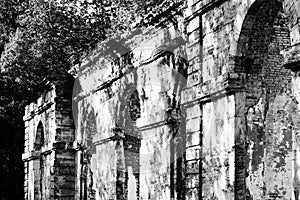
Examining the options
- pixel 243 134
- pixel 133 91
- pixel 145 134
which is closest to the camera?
pixel 243 134

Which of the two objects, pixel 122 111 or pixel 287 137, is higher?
pixel 122 111

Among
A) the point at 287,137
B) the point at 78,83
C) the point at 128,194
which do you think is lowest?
the point at 128,194

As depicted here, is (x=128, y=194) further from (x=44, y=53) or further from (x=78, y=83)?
(x=44, y=53)

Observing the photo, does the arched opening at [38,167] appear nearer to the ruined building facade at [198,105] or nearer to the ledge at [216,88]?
the ruined building facade at [198,105]

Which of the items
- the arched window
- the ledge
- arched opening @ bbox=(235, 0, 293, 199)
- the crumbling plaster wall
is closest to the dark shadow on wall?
the arched window

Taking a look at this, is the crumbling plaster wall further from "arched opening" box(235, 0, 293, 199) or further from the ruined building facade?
"arched opening" box(235, 0, 293, 199)

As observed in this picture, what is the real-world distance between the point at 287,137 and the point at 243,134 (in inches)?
29.3

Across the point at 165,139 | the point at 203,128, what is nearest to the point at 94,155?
the point at 165,139

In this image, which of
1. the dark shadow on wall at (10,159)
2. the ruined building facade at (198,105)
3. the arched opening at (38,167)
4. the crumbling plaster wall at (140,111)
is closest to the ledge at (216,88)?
the ruined building facade at (198,105)

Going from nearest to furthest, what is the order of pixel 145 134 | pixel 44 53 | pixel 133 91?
pixel 145 134, pixel 133 91, pixel 44 53

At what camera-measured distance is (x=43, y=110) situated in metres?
17.3

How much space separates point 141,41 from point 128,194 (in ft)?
10.3

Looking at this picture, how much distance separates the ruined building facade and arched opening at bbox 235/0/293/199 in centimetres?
1

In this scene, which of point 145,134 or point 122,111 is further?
point 122,111
